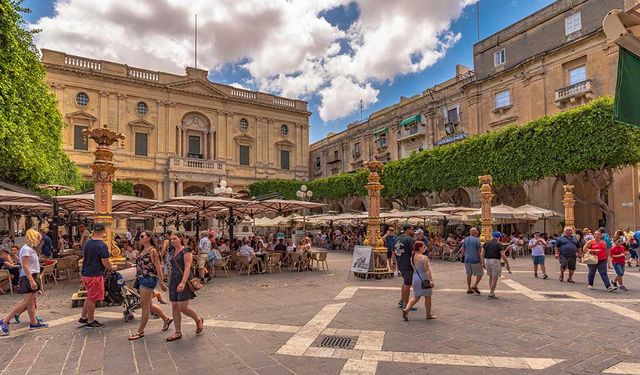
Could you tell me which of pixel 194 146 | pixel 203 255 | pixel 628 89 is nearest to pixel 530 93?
pixel 203 255

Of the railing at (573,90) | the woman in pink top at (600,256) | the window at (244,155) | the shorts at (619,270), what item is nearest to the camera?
the woman in pink top at (600,256)

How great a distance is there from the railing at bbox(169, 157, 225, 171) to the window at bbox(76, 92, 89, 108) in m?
7.97

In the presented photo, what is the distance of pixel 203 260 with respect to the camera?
12461 millimetres

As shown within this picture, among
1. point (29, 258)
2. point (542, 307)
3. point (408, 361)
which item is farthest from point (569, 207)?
point (29, 258)

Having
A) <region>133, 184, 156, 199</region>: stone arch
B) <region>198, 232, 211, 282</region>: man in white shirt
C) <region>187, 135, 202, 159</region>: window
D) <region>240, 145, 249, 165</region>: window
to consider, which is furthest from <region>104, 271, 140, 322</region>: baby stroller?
<region>240, 145, 249, 165</region>: window

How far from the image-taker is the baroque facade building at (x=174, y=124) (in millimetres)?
33156

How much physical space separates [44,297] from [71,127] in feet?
91.9

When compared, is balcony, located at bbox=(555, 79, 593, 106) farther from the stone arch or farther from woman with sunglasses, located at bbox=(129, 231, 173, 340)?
the stone arch

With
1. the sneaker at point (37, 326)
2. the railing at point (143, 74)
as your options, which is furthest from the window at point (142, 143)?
the sneaker at point (37, 326)

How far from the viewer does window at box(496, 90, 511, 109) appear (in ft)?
89.9

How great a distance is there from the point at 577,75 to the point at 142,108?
1303 inches

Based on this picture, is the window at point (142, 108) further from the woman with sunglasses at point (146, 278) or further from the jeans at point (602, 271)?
the jeans at point (602, 271)

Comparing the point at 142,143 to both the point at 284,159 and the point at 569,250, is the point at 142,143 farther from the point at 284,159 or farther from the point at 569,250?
the point at 569,250

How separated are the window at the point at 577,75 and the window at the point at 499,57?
5.24 meters
